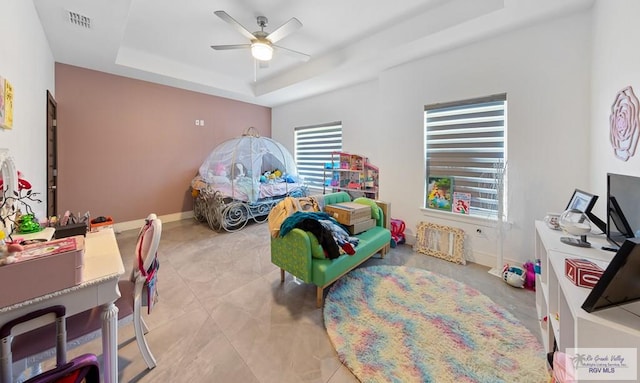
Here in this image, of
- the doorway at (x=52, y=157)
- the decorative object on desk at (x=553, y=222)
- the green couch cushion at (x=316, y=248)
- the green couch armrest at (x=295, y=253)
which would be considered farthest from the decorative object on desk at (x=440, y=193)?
the doorway at (x=52, y=157)

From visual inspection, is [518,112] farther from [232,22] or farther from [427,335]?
[232,22]

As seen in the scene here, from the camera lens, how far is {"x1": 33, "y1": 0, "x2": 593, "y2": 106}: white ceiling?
2465 mm

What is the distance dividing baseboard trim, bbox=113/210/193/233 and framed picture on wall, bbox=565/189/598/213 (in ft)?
19.8

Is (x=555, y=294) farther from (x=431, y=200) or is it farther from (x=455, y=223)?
(x=431, y=200)

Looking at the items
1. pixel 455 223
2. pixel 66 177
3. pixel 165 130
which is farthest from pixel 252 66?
pixel 455 223

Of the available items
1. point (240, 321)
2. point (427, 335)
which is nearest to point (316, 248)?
point (240, 321)

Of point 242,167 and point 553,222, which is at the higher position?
point 242,167

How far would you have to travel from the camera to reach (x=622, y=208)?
1422 mm

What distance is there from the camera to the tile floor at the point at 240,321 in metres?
1.55

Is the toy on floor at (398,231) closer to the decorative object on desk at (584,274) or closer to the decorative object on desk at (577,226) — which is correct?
the decorative object on desk at (577,226)

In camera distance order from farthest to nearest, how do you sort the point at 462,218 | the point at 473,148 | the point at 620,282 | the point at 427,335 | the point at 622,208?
the point at 462,218 → the point at 473,148 → the point at 427,335 → the point at 622,208 → the point at 620,282

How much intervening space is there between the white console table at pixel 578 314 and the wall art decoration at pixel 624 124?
0.64 m

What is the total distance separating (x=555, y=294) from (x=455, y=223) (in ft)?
5.90

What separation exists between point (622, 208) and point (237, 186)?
447 cm
